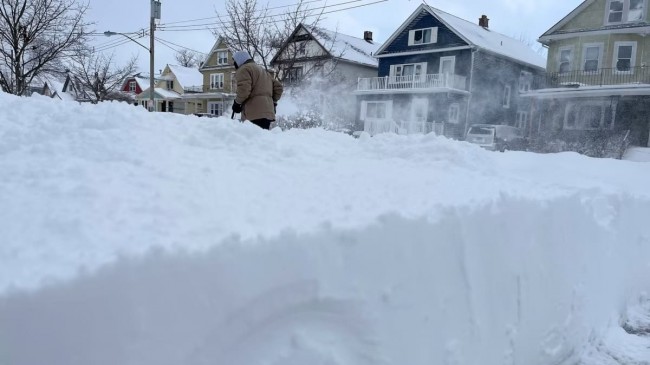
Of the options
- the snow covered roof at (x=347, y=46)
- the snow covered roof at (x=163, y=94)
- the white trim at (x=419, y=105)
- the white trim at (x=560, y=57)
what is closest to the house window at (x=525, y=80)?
the white trim at (x=560, y=57)

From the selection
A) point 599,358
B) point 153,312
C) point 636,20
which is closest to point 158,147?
point 153,312

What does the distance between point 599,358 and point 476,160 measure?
1553 millimetres

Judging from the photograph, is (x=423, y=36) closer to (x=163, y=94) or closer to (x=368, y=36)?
(x=368, y=36)

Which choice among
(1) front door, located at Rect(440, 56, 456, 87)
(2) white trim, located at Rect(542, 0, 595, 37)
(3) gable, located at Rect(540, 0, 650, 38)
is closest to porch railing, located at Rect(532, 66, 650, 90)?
(3) gable, located at Rect(540, 0, 650, 38)

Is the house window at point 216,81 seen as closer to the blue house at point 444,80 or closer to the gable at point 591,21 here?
the blue house at point 444,80

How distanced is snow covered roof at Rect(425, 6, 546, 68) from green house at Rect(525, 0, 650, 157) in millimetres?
3270

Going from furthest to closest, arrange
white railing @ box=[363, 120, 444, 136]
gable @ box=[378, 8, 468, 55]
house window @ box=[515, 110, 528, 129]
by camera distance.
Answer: house window @ box=[515, 110, 528, 129], gable @ box=[378, 8, 468, 55], white railing @ box=[363, 120, 444, 136]

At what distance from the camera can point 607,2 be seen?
826 inches

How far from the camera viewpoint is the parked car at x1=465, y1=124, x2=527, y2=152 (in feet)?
59.6

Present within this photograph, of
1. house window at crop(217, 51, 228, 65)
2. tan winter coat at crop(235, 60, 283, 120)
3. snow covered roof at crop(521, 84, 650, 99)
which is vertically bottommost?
tan winter coat at crop(235, 60, 283, 120)

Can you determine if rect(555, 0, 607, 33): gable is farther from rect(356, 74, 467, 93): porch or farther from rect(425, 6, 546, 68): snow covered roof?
rect(356, 74, 467, 93): porch

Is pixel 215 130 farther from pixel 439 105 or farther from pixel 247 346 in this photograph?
pixel 439 105

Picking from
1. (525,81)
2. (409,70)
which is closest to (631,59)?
(525,81)

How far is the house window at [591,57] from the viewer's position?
69.5 feet
